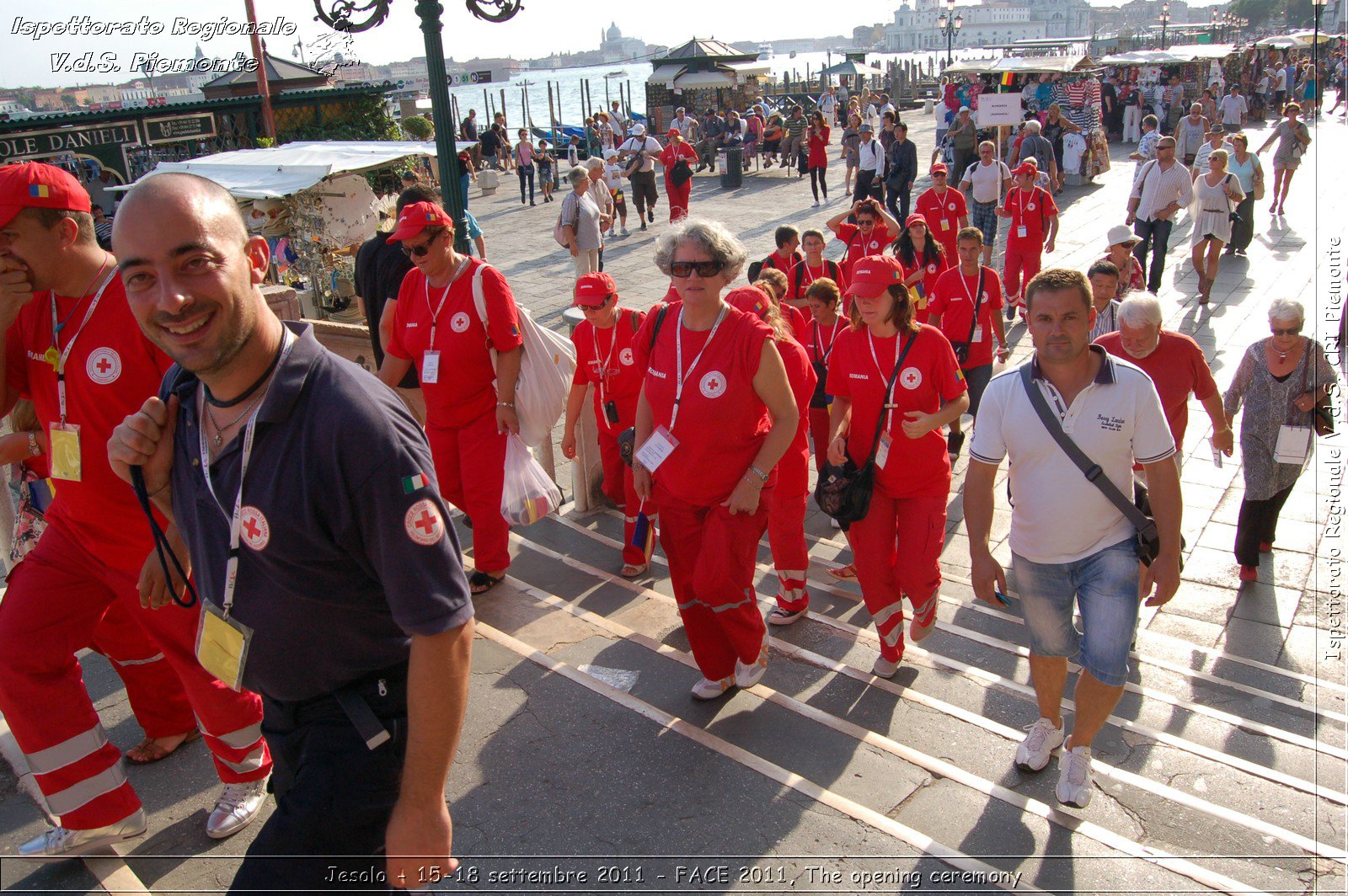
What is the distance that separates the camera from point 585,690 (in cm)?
409

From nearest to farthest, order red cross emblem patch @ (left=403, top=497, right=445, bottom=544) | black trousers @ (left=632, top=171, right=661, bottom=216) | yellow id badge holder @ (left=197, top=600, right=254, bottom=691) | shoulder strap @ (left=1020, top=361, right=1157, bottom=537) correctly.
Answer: red cross emblem patch @ (left=403, top=497, right=445, bottom=544), yellow id badge holder @ (left=197, top=600, right=254, bottom=691), shoulder strap @ (left=1020, top=361, right=1157, bottom=537), black trousers @ (left=632, top=171, right=661, bottom=216)

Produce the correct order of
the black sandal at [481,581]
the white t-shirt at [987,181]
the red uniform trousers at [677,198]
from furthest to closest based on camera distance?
the red uniform trousers at [677,198] → the white t-shirt at [987,181] → the black sandal at [481,581]

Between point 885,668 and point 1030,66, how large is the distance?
77.4ft

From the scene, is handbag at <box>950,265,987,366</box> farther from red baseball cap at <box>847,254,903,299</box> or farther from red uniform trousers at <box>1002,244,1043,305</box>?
red uniform trousers at <box>1002,244,1043,305</box>

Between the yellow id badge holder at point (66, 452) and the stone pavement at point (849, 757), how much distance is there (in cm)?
123

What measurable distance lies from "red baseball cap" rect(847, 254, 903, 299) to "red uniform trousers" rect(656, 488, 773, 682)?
3.63ft

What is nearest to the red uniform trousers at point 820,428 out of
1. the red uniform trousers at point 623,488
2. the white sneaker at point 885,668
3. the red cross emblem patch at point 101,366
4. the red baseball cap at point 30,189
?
the red uniform trousers at point 623,488

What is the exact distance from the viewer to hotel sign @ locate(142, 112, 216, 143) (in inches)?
883

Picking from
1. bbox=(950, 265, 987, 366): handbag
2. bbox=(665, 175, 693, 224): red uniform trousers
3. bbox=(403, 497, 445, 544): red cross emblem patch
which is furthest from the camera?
bbox=(665, 175, 693, 224): red uniform trousers

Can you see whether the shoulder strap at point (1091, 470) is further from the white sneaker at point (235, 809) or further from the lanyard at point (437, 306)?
the white sneaker at point (235, 809)

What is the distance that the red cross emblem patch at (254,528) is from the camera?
6.49 feet

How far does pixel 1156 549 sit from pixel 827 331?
318cm

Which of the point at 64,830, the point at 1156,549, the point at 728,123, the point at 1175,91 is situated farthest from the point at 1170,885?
the point at 1175,91

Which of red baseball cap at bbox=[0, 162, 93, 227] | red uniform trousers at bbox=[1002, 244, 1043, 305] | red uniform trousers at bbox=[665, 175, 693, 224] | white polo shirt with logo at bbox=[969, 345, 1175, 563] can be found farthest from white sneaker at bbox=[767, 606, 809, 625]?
red uniform trousers at bbox=[665, 175, 693, 224]
